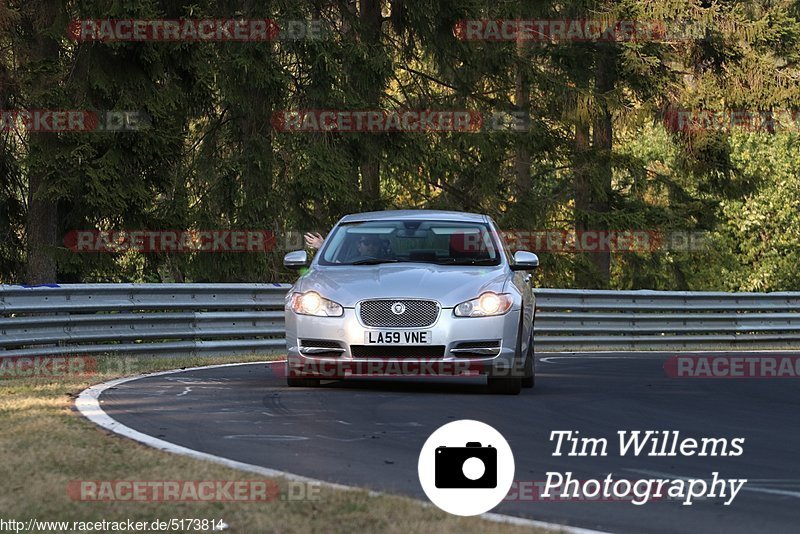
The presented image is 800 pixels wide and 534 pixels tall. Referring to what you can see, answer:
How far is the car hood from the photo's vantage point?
39.1 feet

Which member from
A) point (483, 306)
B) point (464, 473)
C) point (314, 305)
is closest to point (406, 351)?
point (483, 306)

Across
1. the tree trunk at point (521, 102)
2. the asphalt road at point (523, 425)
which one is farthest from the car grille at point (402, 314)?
the tree trunk at point (521, 102)

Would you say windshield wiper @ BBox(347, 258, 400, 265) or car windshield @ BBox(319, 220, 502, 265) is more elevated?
car windshield @ BBox(319, 220, 502, 265)

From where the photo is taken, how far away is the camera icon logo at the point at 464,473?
6.24 m

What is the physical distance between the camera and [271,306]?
19453 mm

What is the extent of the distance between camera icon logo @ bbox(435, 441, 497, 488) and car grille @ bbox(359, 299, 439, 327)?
5456 mm

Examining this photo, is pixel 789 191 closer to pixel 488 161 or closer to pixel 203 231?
pixel 488 161

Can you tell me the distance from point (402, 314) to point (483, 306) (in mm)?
690

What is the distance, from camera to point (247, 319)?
61.8 ft

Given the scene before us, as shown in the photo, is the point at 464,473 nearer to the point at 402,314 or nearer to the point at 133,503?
the point at 133,503

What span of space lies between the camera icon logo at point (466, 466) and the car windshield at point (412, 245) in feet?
21.3

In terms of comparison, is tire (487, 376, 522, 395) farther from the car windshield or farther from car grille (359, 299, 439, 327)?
the car windshield

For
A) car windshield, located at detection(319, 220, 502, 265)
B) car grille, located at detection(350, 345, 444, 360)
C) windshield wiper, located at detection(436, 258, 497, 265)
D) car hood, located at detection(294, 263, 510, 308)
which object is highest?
car windshield, located at detection(319, 220, 502, 265)

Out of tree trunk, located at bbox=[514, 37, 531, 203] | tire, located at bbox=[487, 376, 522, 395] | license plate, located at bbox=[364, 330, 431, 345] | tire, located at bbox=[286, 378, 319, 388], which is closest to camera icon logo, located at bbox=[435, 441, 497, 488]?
license plate, located at bbox=[364, 330, 431, 345]
